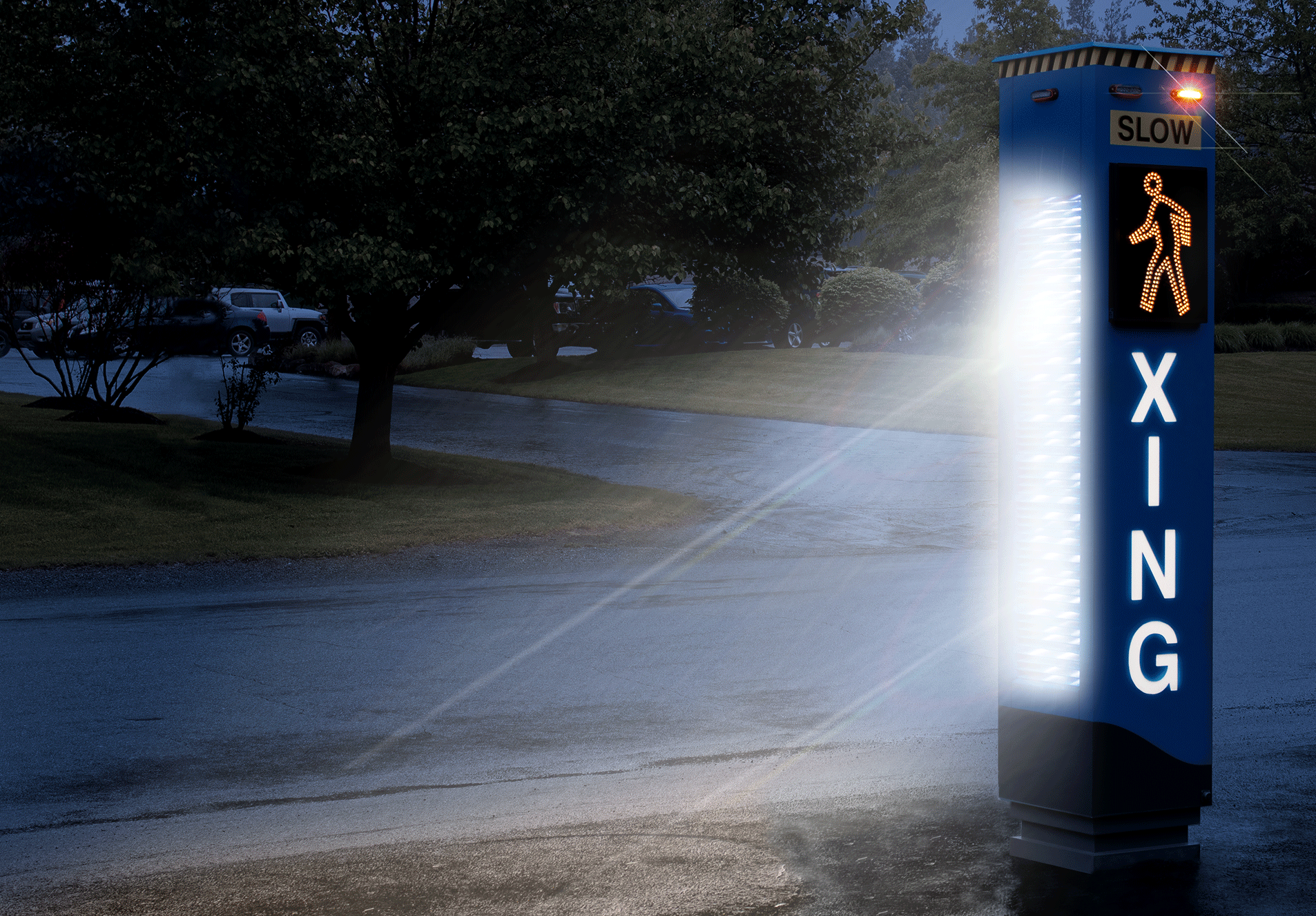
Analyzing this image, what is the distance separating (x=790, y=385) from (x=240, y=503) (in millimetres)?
16185

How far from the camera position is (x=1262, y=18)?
3838cm

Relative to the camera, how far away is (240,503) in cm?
1399

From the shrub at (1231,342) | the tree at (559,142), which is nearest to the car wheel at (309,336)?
the shrub at (1231,342)

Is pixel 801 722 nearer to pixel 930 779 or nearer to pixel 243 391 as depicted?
pixel 930 779

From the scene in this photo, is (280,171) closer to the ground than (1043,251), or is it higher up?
higher up

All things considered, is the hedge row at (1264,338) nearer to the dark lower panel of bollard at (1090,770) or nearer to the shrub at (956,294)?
the shrub at (956,294)

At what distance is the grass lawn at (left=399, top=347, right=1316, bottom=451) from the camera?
23.9m

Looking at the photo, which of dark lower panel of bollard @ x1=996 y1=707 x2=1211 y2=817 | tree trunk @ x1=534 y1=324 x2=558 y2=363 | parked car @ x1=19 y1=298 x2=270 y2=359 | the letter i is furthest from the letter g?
tree trunk @ x1=534 y1=324 x2=558 y2=363

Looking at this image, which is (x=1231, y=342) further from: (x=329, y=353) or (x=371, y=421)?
(x=371, y=421)

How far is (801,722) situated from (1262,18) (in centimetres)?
3830

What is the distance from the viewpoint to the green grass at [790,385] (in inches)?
972

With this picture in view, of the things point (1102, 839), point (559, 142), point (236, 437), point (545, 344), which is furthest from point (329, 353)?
point (1102, 839)

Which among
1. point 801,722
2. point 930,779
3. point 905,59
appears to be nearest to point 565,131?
point 801,722

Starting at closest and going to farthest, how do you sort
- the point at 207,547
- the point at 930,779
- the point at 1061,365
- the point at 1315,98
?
the point at 1061,365 → the point at 930,779 → the point at 207,547 → the point at 1315,98
